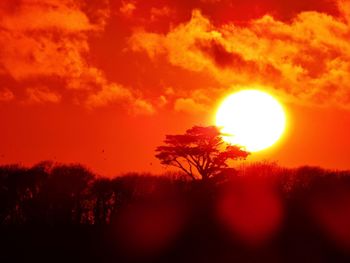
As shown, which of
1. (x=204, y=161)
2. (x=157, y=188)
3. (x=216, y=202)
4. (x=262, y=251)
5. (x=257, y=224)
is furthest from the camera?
(x=204, y=161)

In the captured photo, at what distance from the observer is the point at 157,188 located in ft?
262

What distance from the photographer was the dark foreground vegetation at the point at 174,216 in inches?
2601

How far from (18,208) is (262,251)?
2704 centimetres

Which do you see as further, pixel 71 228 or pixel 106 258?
pixel 71 228

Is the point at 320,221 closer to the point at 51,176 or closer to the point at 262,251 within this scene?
the point at 262,251

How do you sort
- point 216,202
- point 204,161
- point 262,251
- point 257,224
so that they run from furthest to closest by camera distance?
1. point 204,161
2. point 216,202
3. point 257,224
4. point 262,251

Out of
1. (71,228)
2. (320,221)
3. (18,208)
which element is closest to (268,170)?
(320,221)

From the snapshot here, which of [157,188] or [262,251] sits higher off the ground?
[157,188]

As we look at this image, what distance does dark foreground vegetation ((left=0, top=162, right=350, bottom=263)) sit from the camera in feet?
217

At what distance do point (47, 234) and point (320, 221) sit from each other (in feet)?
88.0

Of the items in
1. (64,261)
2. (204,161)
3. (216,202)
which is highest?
(204,161)

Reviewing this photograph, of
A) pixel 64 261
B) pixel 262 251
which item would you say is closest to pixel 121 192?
pixel 64 261

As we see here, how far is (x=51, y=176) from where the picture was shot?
78562 millimetres

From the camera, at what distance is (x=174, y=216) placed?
75.1 m
